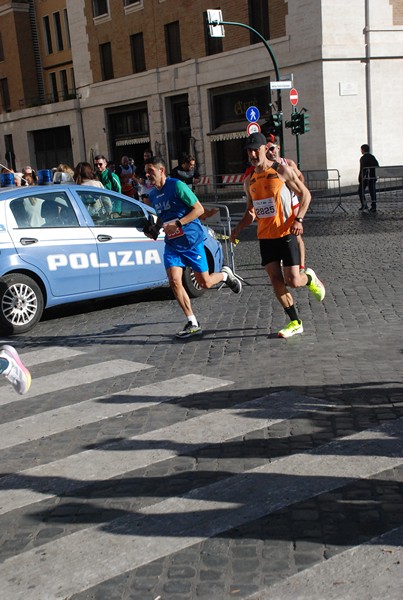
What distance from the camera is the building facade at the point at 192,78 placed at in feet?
105

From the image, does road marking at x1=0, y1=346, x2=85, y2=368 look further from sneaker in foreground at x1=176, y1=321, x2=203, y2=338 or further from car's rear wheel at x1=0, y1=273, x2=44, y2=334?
sneaker in foreground at x1=176, y1=321, x2=203, y2=338

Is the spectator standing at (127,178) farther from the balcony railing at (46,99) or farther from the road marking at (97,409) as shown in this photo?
the balcony railing at (46,99)

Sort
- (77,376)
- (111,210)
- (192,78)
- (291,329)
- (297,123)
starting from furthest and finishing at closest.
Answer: (192,78), (297,123), (111,210), (291,329), (77,376)

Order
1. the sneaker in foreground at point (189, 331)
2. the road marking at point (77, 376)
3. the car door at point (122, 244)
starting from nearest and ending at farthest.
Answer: the road marking at point (77, 376) → the sneaker in foreground at point (189, 331) → the car door at point (122, 244)

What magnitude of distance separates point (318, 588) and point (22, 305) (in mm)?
6343

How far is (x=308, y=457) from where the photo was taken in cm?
464

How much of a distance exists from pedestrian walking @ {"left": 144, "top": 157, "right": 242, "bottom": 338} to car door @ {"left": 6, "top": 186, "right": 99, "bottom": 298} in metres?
1.47

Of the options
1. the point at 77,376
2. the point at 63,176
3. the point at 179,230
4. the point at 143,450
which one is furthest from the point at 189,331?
the point at 63,176

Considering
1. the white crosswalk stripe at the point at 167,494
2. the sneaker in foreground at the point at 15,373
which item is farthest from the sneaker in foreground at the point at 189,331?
the sneaker in foreground at the point at 15,373

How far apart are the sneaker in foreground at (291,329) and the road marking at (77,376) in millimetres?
1468

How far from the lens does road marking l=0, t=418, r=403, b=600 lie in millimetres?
3492

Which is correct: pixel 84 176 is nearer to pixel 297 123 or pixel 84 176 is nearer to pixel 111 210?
pixel 111 210

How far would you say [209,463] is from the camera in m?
4.68

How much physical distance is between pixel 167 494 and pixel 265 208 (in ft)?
13.3
